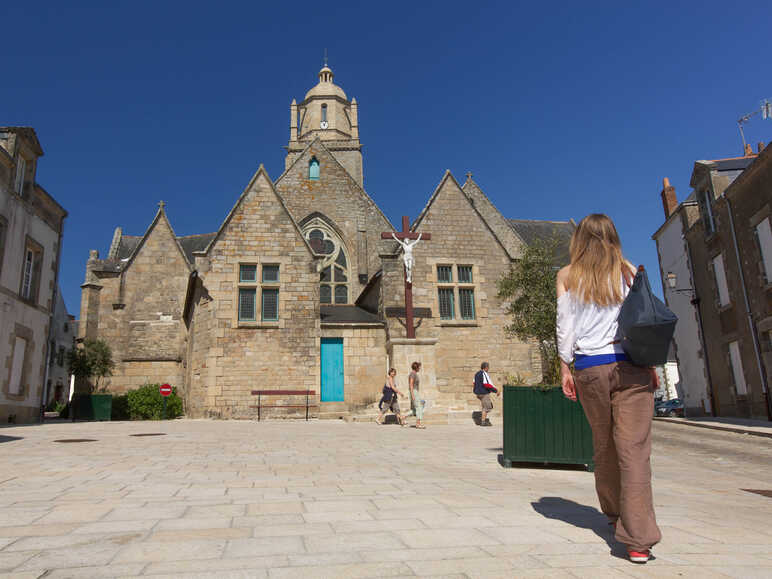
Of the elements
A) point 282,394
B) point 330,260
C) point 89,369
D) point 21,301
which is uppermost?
point 330,260

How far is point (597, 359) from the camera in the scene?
10.6 ft

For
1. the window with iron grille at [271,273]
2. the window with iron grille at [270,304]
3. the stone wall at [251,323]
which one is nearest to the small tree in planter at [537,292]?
the stone wall at [251,323]

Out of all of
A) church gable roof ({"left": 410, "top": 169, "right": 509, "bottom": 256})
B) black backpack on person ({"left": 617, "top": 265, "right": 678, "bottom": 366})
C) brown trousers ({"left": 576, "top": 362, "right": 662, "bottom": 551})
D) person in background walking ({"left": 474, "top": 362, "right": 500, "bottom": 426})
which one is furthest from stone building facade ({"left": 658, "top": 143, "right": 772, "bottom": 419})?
brown trousers ({"left": 576, "top": 362, "right": 662, "bottom": 551})

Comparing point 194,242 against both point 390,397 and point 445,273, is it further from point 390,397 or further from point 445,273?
point 390,397

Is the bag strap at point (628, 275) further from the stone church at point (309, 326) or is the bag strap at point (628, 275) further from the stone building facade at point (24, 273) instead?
the stone building facade at point (24, 273)

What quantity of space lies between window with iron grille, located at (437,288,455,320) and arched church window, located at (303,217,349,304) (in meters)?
7.90

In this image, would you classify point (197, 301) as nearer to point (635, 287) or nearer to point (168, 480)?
point (168, 480)

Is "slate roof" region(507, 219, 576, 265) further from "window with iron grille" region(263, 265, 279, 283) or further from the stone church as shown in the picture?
"window with iron grille" region(263, 265, 279, 283)

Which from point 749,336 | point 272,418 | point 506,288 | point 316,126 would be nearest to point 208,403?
point 272,418

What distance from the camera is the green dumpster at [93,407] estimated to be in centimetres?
1856

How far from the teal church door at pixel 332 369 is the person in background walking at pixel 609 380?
572 inches

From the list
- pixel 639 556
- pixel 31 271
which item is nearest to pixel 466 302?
pixel 31 271

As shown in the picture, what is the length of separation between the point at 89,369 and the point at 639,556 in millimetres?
21878

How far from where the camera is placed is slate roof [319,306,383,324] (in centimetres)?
1823
